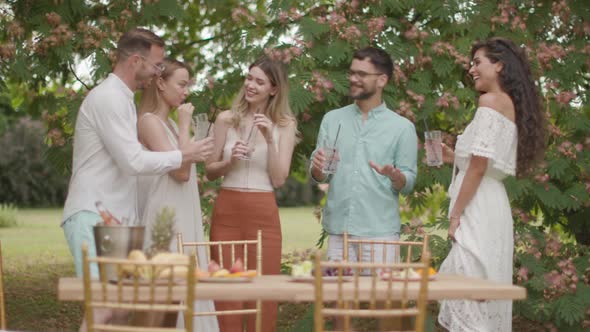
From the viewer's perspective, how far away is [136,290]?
12.7ft

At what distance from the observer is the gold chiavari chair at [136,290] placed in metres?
3.82

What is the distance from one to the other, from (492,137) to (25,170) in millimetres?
25801

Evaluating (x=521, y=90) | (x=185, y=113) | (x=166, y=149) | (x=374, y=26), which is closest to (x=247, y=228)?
(x=166, y=149)

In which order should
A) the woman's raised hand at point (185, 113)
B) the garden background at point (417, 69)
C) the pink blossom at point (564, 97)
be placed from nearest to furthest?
the woman's raised hand at point (185, 113) < the garden background at point (417, 69) < the pink blossom at point (564, 97)

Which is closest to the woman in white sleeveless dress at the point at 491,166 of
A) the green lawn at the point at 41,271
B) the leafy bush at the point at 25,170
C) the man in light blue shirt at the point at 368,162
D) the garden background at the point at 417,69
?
the man in light blue shirt at the point at 368,162

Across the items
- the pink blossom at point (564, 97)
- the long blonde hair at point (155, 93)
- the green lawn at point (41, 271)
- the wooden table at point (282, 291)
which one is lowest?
the green lawn at point (41, 271)

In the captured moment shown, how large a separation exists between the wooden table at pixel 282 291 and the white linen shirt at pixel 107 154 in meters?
0.66

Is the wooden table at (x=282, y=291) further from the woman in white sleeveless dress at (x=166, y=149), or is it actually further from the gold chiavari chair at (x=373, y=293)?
the woman in white sleeveless dress at (x=166, y=149)

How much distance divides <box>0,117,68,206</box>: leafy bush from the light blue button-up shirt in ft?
78.8

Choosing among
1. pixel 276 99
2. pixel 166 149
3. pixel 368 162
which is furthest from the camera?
pixel 276 99

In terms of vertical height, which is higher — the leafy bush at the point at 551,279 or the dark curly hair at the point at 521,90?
the dark curly hair at the point at 521,90

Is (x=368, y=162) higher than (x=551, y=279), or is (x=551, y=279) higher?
(x=368, y=162)

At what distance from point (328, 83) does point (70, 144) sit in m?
2.00

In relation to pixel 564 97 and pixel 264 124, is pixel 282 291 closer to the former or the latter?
pixel 264 124
